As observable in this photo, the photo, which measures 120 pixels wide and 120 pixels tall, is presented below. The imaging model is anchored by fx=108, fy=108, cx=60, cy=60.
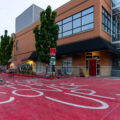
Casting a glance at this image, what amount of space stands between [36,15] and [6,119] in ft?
130

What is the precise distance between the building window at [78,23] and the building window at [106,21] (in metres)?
1.70

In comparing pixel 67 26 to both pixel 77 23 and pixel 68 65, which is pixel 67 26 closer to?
pixel 77 23

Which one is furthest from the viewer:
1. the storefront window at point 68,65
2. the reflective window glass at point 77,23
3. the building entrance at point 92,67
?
the storefront window at point 68,65

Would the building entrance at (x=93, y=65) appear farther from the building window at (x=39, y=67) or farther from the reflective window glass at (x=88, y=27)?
the building window at (x=39, y=67)

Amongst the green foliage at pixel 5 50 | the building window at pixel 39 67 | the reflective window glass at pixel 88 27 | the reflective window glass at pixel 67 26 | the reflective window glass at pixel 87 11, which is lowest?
the building window at pixel 39 67

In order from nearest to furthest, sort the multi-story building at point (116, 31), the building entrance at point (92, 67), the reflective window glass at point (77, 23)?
the building entrance at point (92, 67), the multi-story building at point (116, 31), the reflective window glass at point (77, 23)

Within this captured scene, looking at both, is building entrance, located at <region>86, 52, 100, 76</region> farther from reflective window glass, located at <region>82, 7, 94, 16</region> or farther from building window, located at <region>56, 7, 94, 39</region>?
reflective window glass, located at <region>82, 7, 94, 16</region>

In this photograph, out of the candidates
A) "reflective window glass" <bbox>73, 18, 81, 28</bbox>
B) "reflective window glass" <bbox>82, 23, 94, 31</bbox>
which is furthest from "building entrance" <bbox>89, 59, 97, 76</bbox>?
"reflective window glass" <bbox>73, 18, 81, 28</bbox>

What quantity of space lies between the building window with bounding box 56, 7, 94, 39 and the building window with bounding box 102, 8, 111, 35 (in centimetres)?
170

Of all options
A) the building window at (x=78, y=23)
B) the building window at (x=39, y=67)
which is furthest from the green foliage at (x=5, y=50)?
the building window at (x=78, y=23)

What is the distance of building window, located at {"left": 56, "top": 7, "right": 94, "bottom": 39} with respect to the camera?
1645 cm

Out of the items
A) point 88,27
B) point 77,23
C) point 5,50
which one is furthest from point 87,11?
point 5,50

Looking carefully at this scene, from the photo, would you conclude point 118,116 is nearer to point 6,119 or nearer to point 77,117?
point 77,117

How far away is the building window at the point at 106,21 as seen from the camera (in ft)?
53.4
